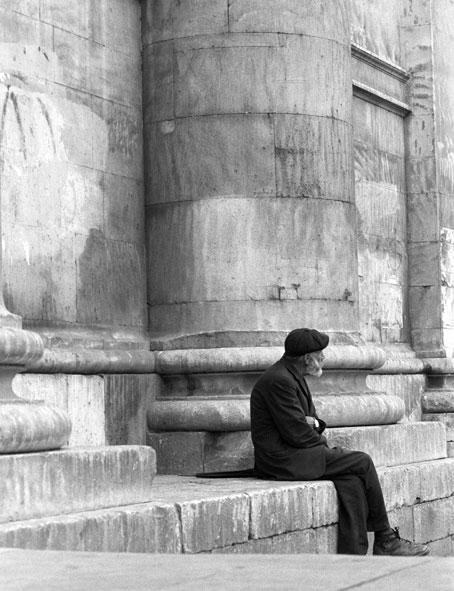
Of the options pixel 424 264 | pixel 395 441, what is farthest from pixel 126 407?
pixel 424 264

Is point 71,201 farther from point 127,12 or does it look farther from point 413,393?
point 413,393

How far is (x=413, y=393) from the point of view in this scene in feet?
49.9

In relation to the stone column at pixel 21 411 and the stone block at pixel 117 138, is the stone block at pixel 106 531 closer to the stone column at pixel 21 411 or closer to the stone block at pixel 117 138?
the stone column at pixel 21 411

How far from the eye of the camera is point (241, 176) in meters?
11.6

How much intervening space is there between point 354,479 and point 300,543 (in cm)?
82

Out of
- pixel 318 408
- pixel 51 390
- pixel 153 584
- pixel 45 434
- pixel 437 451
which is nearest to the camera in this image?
pixel 153 584

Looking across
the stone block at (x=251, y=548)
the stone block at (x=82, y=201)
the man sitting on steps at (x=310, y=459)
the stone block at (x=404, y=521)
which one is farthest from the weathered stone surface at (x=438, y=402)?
the stone block at (x=251, y=548)

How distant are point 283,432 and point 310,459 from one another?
0.29m

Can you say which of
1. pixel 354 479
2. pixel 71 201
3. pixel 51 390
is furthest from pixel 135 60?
pixel 354 479

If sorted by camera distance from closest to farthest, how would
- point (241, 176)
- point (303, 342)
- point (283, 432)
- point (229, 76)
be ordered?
point (283, 432), point (303, 342), point (241, 176), point (229, 76)

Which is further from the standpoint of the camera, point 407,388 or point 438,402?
point 438,402

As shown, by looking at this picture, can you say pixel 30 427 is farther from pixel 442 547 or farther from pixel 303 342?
pixel 442 547

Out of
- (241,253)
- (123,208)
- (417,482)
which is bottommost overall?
(417,482)

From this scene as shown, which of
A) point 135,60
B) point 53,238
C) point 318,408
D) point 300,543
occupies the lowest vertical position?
point 300,543
